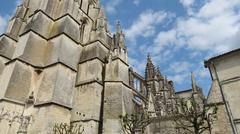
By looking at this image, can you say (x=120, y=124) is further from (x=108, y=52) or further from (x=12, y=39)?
(x=12, y=39)

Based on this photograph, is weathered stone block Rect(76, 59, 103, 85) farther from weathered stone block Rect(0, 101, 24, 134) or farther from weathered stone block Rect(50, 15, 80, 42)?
weathered stone block Rect(0, 101, 24, 134)

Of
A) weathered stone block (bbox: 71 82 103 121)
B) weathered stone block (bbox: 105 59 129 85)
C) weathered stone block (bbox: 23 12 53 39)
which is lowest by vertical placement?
weathered stone block (bbox: 71 82 103 121)

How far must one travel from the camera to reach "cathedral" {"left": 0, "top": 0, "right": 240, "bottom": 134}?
1051cm

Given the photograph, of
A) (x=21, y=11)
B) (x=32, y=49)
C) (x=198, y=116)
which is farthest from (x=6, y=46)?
(x=198, y=116)

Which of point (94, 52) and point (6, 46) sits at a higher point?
point (6, 46)

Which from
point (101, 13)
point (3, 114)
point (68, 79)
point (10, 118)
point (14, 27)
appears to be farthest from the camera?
point (101, 13)

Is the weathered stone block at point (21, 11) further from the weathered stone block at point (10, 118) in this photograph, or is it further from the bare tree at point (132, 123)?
the bare tree at point (132, 123)

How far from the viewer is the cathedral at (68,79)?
34.5 ft

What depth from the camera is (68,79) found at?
41.6 feet

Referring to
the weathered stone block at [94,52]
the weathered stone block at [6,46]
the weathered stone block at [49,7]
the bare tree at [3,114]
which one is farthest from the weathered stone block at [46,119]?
the weathered stone block at [49,7]

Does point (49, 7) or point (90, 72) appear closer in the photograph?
point (90, 72)

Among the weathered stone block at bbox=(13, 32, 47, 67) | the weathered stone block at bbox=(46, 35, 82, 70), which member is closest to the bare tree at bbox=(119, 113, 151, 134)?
the weathered stone block at bbox=(46, 35, 82, 70)

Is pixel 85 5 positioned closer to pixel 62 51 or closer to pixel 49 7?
pixel 49 7

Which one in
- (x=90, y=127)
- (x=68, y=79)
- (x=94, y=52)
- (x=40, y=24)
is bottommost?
(x=90, y=127)
